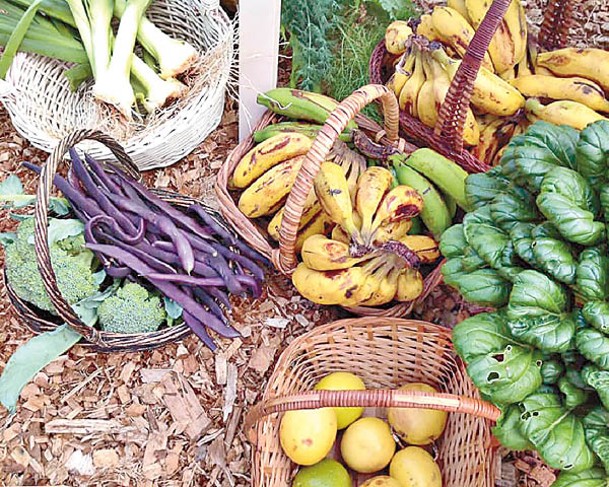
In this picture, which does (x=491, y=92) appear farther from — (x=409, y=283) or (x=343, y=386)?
(x=343, y=386)

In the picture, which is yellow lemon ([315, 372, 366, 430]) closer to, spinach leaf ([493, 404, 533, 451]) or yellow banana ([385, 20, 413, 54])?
spinach leaf ([493, 404, 533, 451])

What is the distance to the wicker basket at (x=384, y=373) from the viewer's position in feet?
4.49

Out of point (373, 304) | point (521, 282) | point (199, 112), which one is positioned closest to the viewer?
point (521, 282)

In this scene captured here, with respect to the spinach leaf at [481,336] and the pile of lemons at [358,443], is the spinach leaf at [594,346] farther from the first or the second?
the pile of lemons at [358,443]

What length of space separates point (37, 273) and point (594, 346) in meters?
1.11

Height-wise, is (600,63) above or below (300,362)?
above

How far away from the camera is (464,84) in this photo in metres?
1.45

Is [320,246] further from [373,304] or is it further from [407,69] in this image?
[407,69]

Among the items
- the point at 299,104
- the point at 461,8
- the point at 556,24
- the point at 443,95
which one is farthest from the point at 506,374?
the point at 556,24

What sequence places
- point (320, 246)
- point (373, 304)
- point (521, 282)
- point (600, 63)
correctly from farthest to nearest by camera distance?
point (600, 63)
point (373, 304)
point (320, 246)
point (521, 282)

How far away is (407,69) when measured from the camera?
1.71 metres

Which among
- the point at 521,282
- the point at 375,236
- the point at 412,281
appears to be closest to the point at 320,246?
the point at 375,236

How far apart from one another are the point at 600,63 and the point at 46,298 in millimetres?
1401

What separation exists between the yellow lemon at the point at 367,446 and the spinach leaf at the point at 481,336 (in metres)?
0.42
